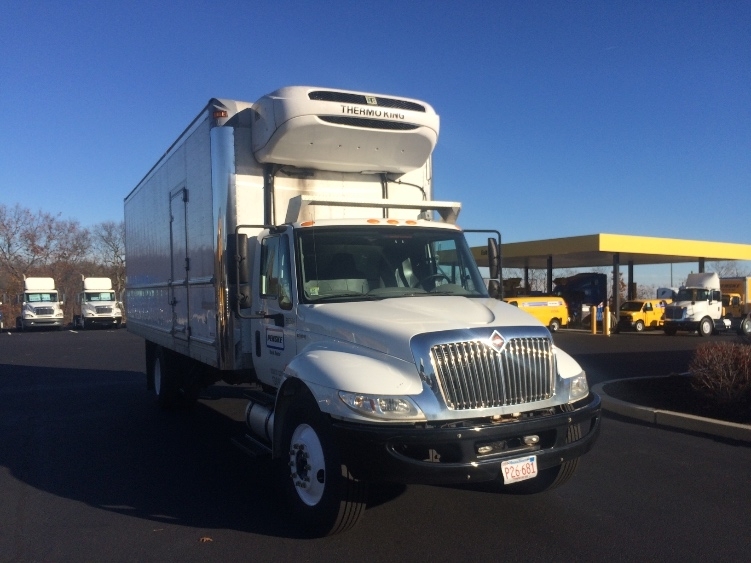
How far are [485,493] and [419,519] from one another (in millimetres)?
877

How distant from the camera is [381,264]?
238 inches

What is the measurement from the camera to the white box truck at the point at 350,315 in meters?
4.56

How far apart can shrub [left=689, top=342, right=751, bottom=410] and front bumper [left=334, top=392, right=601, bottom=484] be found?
5512 mm

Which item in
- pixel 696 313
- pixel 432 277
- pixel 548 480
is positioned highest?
pixel 432 277

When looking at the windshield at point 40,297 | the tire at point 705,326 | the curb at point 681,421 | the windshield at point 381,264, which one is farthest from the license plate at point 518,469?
the windshield at point 40,297

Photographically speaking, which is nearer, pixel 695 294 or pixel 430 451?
pixel 430 451

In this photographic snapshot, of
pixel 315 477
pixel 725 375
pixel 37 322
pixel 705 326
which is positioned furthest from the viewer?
pixel 37 322

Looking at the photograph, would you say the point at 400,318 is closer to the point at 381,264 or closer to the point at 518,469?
the point at 381,264

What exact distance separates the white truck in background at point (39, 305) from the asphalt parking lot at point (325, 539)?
3381 centimetres

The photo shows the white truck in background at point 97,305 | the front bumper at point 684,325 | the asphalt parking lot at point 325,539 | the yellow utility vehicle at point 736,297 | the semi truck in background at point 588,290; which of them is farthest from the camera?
the semi truck in background at point 588,290

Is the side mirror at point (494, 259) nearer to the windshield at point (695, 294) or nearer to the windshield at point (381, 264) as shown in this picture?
the windshield at point (381, 264)

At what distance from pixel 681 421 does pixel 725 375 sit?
1.05 metres

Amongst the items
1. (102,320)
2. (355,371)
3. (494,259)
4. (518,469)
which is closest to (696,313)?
(494,259)

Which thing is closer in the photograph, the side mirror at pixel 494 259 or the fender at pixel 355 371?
the fender at pixel 355 371
